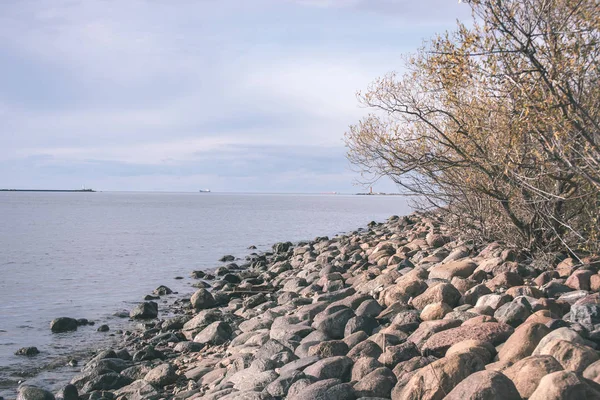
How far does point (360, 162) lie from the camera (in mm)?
13875

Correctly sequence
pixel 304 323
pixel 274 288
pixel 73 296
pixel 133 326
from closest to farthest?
pixel 304 323 < pixel 133 326 < pixel 274 288 < pixel 73 296

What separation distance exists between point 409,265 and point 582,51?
6642mm

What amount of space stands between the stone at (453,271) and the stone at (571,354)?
4.45m

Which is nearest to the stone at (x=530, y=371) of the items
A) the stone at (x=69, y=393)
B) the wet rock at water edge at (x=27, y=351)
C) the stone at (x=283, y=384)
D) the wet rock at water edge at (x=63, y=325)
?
the stone at (x=283, y=384)

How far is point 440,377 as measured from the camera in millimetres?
5852

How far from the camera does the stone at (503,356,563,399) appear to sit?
541cm

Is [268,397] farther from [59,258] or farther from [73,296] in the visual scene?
[59,258]

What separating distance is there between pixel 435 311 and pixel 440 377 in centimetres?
258

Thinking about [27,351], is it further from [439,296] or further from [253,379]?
[439,296]

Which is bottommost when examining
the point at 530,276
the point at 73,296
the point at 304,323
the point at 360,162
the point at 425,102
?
the point at 73,296

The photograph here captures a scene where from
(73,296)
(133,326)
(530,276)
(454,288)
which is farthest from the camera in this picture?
(73,296)

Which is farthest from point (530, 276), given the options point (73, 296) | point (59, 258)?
point (59, 258)

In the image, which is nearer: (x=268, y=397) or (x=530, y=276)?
(x=268, y=397)

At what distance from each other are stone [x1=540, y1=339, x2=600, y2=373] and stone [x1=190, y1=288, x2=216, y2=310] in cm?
1210
